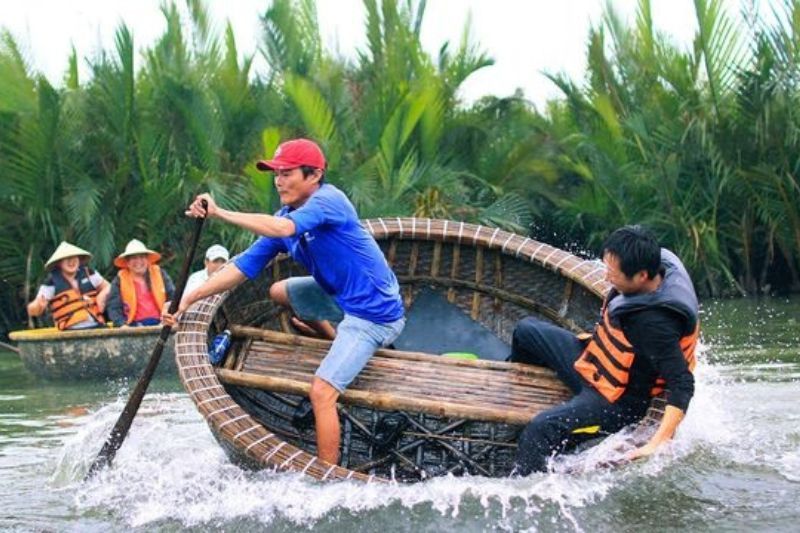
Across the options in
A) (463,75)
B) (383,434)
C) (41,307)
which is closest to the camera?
(383,434)

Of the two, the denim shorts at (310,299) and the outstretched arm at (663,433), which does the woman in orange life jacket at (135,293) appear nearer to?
the denim shorts at (310,299)

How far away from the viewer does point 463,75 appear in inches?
542

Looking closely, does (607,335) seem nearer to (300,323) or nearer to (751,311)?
(300,323)

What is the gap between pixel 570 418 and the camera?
4262mm

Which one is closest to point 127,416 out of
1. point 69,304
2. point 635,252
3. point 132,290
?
point 635,252

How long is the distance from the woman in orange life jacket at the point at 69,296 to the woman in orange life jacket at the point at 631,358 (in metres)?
5.30

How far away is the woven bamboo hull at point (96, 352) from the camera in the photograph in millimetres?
8312

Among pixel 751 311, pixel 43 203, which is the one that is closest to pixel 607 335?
pixel 751 311

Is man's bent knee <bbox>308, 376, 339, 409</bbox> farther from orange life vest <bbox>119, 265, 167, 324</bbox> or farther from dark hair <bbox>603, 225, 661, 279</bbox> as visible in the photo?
orange life vest <bbox>119, 265, 167, 324</bbox>

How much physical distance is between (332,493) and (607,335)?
1.15 m

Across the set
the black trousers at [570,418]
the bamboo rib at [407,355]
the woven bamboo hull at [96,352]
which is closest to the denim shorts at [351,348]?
the bamboo rib at [407,355]

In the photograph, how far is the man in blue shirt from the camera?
4.48 meters

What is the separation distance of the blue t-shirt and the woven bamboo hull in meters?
3.77

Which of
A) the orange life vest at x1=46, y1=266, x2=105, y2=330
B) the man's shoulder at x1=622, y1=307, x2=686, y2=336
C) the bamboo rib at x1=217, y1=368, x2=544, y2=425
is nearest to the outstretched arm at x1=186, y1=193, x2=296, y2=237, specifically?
the bamboo rib at x1=217, y1=368, x2=544, y2=425
